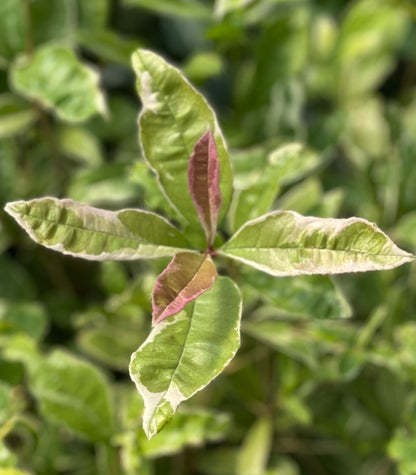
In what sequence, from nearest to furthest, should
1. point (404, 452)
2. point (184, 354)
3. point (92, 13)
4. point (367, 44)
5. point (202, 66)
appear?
1. point (184, 354)
2. point (404, 452)
3. point (202, 66)
4. point (92, 13)
5. point (367, 44)

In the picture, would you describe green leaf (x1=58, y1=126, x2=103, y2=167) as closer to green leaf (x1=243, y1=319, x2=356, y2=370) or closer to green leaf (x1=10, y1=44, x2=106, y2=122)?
green leaf (x1=10, y1=44, x2=106, y2=122)

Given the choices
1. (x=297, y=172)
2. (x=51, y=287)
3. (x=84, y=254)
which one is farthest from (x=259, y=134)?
(x=84, y=254)

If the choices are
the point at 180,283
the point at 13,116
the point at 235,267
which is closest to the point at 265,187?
the point at 235,267

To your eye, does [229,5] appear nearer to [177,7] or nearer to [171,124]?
[177,7]

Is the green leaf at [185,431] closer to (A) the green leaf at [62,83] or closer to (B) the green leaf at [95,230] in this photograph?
(B) the green leaf at [95,230]

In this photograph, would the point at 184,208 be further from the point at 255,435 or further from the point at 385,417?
the point at 385,417
